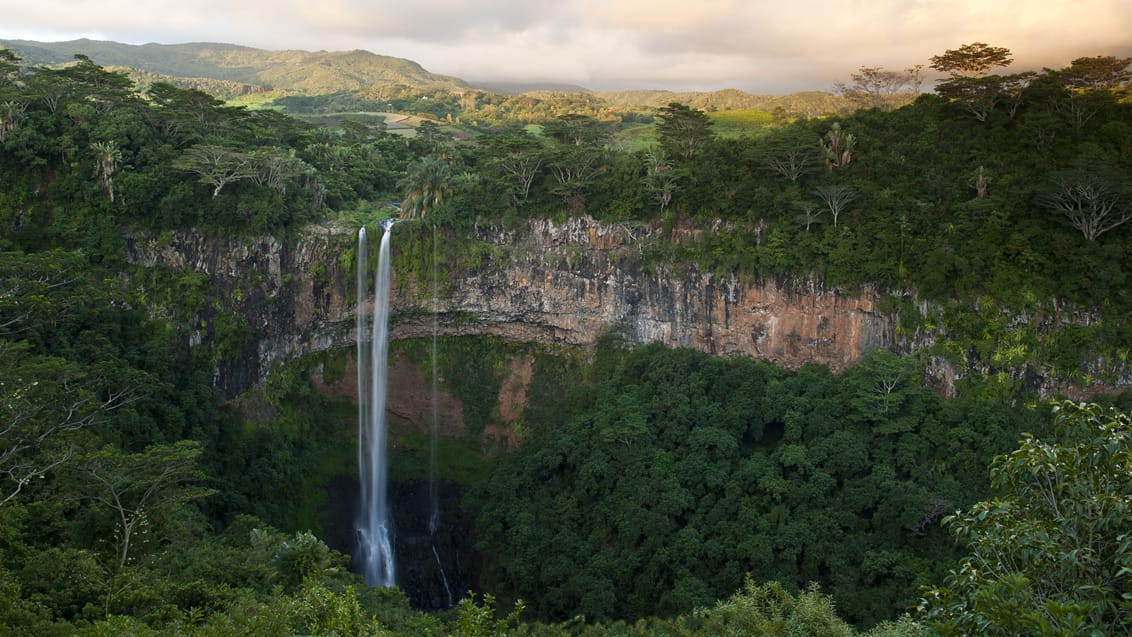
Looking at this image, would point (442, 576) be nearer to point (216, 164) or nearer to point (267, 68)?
point (216, 164)

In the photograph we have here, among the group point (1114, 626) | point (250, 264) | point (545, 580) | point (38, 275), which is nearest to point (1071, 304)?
point (545, 580)

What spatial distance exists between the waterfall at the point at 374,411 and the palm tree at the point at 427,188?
120 centimetres

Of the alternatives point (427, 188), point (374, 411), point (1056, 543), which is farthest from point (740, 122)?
point (1056, 543)

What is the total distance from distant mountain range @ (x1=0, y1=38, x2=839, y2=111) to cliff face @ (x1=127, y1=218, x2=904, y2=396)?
47674 mm

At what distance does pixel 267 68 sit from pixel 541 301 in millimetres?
91592

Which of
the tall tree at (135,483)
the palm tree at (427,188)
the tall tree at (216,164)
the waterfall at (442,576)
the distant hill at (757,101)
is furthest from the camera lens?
the distant hill at (757,101)

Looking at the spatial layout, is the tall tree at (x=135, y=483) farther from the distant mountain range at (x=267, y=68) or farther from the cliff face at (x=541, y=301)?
the distant mountain range at (x=267, y=68)

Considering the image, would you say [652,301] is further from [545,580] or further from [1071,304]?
[1071,304]

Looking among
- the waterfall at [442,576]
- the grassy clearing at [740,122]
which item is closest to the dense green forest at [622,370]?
the waterfall at [442,576]

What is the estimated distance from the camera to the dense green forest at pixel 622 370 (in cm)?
1600

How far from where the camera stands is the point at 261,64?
108125mm

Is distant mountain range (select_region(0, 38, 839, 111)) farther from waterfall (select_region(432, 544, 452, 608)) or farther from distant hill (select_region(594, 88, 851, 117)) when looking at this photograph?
waterfall (select_region(432, 544, 452, 608))

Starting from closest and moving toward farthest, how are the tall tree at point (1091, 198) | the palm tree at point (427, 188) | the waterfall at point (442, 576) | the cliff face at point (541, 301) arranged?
the tall tree at point (1091, 198), the cliff face at point (541, 301), the waterfall at point (442, 576), the palm tree at point (427, 188)

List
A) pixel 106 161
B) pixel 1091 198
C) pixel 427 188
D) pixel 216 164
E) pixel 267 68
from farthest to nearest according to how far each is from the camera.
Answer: pixel 267 68 < pixel 427 188 < pixel 216 164 < pixel 106 161 < pixel 1091 198
